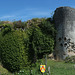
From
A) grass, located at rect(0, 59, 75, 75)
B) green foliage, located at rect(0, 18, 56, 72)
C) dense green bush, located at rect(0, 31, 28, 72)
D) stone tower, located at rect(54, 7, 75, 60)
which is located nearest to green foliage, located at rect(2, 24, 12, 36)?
green foliage, located at rect(0, 18, 56, 72)

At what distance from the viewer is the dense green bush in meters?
12.3

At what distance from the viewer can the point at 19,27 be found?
13.6 m

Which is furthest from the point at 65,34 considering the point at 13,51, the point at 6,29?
the point at 6,29

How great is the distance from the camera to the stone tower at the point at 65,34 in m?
12.8

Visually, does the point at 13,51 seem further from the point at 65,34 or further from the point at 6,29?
the point at 65,34

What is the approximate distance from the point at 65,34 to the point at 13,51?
487 centimetres

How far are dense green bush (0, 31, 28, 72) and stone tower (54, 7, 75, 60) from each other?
10.3 feet

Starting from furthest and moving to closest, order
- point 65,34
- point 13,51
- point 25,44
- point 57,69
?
point 65,34, point 25,44, point 13,51, point 57,69

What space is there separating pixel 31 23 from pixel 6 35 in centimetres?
273

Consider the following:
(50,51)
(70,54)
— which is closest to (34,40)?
(50,51)

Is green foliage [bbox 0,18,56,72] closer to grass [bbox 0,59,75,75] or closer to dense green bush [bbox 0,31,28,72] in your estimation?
dense green bush [bbox 0,31,28,72]

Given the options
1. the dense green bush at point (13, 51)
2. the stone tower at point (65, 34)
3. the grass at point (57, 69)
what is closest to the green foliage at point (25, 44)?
the dense green bush at point (13, 51)

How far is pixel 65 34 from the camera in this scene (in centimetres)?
1288

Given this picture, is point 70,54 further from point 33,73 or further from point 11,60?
point 11,60
